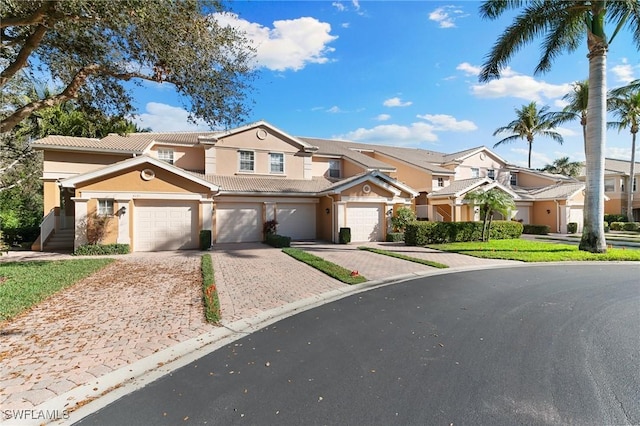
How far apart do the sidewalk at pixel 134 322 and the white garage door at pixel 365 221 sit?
23.3 feet

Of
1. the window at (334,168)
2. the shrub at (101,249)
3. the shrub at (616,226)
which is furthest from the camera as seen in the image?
the shrub at (616,226)

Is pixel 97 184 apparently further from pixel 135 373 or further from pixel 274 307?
pixel 135 373

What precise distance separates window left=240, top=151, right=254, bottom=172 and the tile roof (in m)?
0.65

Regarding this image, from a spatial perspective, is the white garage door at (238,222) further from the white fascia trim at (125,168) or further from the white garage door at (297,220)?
the white fascia trim at (125,168)

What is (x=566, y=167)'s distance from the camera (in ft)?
132

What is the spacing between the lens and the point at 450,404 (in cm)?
334

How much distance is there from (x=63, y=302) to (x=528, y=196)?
31839mm

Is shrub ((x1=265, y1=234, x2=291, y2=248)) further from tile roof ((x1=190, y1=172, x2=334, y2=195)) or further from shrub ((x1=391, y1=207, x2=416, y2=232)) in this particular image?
shrub ((x1=391, y1=207, x2=416, y2=232))

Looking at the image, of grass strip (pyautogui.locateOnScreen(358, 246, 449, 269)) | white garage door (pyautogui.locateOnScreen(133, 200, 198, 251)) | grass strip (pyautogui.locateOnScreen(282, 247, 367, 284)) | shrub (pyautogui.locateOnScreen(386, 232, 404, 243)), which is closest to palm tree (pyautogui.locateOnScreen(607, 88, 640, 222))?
shrub (pyautogui.locateOnScreen(386, 232, 404, 243))

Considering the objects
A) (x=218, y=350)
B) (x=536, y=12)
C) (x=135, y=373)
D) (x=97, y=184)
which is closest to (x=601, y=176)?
(x=536, y=12)

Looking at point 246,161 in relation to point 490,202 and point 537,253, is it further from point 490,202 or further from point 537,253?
point 537,253

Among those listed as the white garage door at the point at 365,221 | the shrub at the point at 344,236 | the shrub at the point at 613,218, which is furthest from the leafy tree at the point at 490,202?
the shrub at the point at 613,218

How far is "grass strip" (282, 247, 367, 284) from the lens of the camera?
9.16 meters

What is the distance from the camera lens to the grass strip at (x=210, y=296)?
6092 mm
